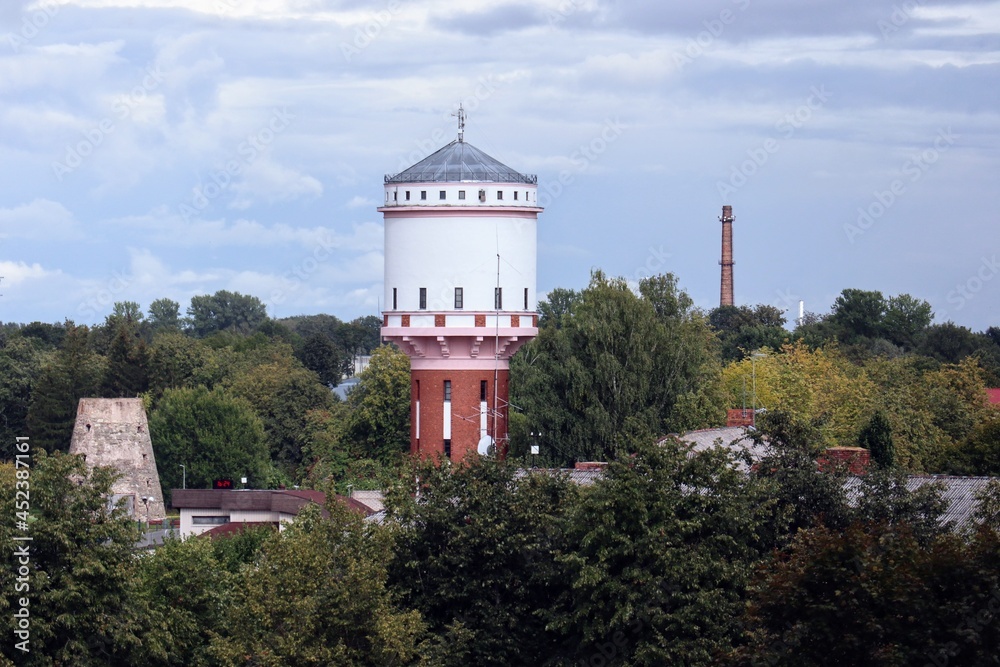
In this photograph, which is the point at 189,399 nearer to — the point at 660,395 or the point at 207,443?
the point at 207,443

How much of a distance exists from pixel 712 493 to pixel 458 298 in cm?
1944

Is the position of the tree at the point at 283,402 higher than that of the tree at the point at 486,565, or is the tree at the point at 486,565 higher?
the tree at the point at 283,402

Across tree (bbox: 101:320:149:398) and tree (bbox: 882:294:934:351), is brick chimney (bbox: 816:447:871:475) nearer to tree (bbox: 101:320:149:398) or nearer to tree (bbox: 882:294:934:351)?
tree (bbox: 101:320:149:398)

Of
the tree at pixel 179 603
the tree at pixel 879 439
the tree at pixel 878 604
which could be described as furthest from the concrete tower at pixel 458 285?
the tree at pixel 878 604

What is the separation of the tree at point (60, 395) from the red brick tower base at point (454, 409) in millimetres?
41751

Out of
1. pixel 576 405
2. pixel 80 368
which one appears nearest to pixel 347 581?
pixel 576 405

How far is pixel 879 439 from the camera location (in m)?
56.4

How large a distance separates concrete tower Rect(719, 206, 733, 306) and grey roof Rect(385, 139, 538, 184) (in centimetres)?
7195

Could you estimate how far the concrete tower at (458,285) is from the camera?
5338 centimetres

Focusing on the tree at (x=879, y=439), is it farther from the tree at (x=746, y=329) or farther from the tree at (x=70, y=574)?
the tree at (x=746, y=329)

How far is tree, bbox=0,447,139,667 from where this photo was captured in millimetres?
34844

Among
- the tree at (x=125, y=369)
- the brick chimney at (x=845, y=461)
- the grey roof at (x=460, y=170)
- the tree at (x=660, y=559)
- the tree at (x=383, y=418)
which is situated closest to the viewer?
the tree at (x=660, y=559)

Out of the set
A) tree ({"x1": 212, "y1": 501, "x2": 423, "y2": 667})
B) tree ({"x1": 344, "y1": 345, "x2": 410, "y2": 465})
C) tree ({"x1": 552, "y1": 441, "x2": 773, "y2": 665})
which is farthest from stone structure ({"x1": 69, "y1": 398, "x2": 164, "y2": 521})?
tree ({"x1": 552, "y1": 441, "x2": 773, "y2": 665})

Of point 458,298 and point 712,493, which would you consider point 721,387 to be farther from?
point 712,493
